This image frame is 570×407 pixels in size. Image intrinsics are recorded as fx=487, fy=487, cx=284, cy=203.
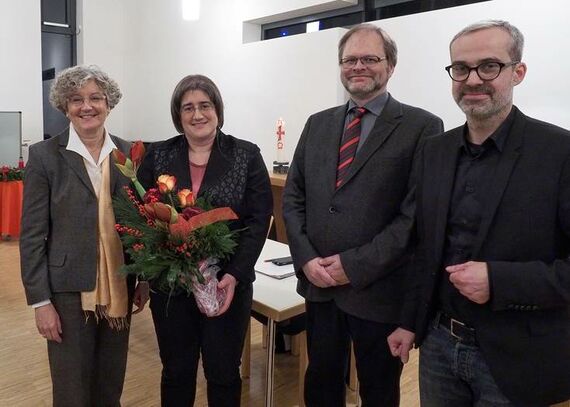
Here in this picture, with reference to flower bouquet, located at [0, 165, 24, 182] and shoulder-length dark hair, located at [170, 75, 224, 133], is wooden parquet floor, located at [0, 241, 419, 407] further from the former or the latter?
flower bouquet, located at [0, 165, 24, 182]

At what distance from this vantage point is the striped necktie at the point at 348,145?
1.67 m

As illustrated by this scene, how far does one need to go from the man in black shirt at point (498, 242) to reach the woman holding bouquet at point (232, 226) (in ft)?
2.30

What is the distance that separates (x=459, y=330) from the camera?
1.30 m

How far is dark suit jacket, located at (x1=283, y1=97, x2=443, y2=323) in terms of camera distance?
5.17 ft

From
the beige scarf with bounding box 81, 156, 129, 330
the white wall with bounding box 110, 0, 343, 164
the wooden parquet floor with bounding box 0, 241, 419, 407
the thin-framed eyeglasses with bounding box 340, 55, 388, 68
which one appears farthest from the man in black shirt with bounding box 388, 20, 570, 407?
the white wall with bounding box 110, 0, 343, 164

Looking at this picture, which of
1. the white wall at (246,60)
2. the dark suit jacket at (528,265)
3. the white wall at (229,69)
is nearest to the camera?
the dark suit jacket at (528,265)

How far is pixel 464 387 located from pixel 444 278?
1.00 feet

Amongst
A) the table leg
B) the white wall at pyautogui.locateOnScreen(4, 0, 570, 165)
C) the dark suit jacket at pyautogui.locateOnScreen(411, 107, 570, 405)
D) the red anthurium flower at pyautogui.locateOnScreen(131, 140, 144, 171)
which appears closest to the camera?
the dark suit jacket at pyautogui.locateOnScreen(411, 107, 570, 405)

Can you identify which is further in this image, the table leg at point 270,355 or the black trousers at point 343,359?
the table leg at point 270,355

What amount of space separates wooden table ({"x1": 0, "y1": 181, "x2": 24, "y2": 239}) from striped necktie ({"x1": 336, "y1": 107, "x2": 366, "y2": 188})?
17.1 ft

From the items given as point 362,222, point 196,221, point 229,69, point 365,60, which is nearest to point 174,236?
point 196,221

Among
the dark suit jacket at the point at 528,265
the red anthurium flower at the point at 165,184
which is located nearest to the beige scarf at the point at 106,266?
the red anthurium flower at the point at 165,184

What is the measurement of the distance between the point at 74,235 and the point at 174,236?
0.52 meters

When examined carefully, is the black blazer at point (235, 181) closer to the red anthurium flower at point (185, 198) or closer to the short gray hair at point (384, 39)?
the red anthurium flower at point (185, 198)
